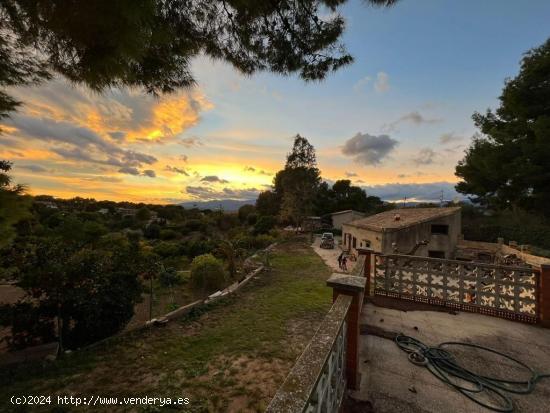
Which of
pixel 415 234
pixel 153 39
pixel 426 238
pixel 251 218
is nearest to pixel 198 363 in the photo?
pixel 153 39

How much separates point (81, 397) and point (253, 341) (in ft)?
10.9

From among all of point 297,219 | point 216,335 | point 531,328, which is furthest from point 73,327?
point 297,219

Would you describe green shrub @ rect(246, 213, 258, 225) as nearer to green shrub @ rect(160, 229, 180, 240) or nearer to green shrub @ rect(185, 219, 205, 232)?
green shrub @ rect(185, 219, 205, 232)

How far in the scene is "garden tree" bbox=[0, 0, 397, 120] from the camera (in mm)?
2256

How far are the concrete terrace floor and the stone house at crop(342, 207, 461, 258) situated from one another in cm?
1262

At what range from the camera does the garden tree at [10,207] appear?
83.7 inches

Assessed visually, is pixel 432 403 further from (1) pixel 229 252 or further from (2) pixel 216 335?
(1) pixel 229 252

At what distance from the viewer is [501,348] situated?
4.11 meters

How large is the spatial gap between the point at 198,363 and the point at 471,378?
466cm

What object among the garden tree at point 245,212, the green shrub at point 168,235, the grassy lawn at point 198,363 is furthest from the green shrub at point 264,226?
the grassy lawn at point 198,363

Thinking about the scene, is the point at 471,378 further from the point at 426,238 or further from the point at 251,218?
the point at 251,218

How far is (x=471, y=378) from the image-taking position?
3.21m

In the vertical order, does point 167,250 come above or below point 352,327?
below

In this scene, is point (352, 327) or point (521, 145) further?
point (521, 145)
